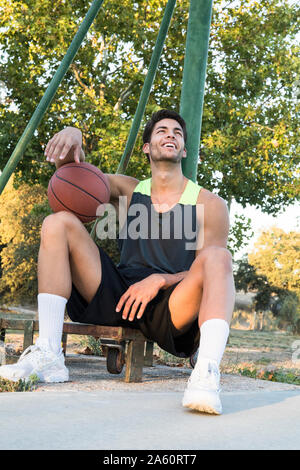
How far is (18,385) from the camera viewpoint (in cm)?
247

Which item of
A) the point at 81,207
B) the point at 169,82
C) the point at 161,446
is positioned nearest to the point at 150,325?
the point at 81,207

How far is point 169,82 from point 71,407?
1162 cm

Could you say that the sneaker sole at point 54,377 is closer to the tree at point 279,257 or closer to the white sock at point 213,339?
the white sock at point 213,339

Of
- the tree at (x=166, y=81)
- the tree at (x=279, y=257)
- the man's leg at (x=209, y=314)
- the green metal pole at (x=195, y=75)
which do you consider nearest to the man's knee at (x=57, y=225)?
the man's leg at (x=209, y=314)

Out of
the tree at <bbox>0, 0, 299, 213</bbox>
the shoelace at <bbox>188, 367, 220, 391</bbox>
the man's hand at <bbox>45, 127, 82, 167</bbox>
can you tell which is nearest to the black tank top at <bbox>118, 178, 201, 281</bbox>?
the man's hand at <bbox>45, 127, 82, 167</bbox>

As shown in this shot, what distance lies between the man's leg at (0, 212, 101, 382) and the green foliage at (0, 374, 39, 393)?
0.11 metres

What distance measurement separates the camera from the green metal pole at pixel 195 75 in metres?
4.04

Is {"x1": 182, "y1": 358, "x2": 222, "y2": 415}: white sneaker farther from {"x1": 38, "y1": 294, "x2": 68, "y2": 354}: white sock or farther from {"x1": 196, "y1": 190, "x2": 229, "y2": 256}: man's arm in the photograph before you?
{"x1": 196, "y1": 190, "x2": 229, "y2": 256}: man's arm

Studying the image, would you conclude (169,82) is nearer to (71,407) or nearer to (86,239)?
(86,239)

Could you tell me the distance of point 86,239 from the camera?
2809 mm

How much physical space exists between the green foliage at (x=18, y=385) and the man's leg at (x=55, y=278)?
4.4 inches

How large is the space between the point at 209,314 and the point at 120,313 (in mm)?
723

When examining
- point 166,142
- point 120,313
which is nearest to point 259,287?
point 166,142

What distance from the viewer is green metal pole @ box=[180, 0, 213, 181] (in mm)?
4043
